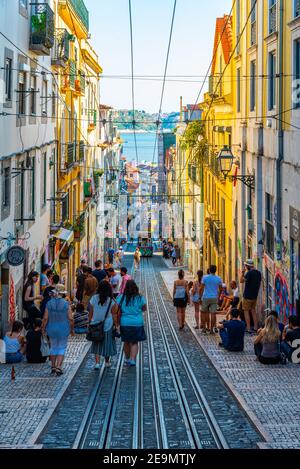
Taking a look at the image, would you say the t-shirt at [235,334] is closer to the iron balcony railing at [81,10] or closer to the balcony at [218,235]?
the balcony at [218,235]

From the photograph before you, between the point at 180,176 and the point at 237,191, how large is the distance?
4151 cm

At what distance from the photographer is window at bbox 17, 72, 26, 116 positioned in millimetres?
20891

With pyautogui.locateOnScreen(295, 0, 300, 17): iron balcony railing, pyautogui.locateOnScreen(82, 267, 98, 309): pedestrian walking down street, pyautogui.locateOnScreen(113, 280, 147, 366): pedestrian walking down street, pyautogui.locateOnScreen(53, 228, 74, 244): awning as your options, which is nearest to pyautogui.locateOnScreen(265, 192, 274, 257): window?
pyautogui.locateOnScreen(82, 267, 98, 309): pedestrian walking down street

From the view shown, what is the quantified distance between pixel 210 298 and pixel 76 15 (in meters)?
20.5

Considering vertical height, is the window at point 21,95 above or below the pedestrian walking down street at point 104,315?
above

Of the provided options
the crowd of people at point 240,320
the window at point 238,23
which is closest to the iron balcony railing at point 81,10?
the window at point 238,23

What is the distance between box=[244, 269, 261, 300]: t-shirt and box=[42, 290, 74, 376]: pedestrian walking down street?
6849mm

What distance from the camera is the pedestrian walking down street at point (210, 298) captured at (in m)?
18.7

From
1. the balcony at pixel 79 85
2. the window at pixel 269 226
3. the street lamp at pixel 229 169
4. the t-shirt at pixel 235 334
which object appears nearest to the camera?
the t-shirt at pixel 235 334

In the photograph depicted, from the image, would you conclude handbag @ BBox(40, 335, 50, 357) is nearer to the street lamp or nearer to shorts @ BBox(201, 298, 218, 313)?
shorts @ BBox(201, 298, 218, 313)

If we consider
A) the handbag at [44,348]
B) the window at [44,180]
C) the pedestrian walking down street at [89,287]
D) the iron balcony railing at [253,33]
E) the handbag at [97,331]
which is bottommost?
the handbag at [44,348]

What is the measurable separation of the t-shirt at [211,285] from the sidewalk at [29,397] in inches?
156

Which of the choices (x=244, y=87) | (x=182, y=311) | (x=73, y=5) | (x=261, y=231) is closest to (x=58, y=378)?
(x=182, y=311)

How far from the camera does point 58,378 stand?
13.0 meters
